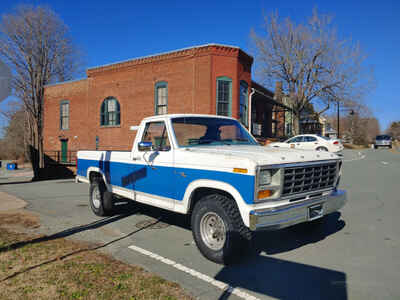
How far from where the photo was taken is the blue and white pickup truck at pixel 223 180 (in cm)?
372

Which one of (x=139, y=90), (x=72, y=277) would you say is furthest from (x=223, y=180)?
(x=139, y=90)

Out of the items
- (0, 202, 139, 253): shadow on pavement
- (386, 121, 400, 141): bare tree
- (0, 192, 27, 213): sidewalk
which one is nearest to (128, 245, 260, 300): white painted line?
(0, 202, 139, 253): shadow on pavement

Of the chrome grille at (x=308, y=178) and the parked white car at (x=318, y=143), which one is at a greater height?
the parked white car at (x=318, y=143)

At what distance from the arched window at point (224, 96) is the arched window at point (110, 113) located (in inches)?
323

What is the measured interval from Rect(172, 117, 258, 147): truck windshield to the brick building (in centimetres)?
1294

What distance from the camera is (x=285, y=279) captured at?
3.68m

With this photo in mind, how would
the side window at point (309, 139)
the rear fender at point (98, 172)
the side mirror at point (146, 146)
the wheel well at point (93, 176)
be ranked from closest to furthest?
the side mirror at point (146, 146), the rear fender at point (98, 172), the wheel well at point (93, 176), the side window at point (309, 139)

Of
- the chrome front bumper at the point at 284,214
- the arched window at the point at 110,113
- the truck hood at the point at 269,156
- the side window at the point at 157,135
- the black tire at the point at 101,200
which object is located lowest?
the black tire at the point at 101,200

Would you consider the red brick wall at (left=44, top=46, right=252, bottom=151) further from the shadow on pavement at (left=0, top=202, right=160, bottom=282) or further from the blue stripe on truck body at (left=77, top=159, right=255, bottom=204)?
the blue stripe on truck body at (left=77, top=159, right=255, bottom=204)

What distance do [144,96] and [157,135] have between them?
1621 centimetres

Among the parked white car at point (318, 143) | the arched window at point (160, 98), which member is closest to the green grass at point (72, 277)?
the parked white car at point (318, 143)

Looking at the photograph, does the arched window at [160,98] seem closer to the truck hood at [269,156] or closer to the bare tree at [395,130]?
the truck hood at [269,156]

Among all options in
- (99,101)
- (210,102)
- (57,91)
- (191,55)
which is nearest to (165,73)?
(191,55)

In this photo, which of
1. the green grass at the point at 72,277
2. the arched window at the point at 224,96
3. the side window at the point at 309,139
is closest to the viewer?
the green grass at the point at 72,277
